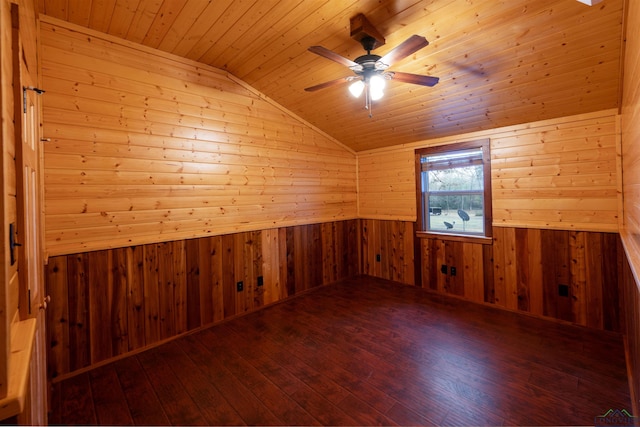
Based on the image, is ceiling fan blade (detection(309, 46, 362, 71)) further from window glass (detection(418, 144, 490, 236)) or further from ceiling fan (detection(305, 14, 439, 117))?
window glass (detection(418, 144, 490, 236))

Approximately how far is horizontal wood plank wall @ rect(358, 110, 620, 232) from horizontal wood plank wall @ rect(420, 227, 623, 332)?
0.18m

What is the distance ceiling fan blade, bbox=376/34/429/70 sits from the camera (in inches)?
67.9

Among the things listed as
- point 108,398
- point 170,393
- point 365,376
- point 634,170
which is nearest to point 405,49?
point 634,170

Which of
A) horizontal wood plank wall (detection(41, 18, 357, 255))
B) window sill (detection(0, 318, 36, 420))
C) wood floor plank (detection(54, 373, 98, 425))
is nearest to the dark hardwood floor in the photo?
wood floor plank (detection(54, 373, 98, 425))

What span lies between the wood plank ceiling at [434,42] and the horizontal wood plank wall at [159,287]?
78.4 inches

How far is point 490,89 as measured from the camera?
2.86 m

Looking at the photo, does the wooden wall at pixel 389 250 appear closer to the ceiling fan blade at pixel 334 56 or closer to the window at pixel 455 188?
the window at pixel 455 188

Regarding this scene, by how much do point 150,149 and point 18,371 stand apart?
2.42 metres

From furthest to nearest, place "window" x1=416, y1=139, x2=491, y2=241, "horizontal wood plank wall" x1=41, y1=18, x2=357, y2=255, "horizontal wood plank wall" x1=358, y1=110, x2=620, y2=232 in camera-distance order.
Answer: "window" x1=416, y1=139, x2=491, y2=241 → "horizontal wood plank wall" x1=358, y1=110, x2=620, y2=232 → "horizontal wood plank wall" x1=41, y1=18, x2=357, y2=255

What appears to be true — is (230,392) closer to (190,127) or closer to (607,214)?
(190,127)

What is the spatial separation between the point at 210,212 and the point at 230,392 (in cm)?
186

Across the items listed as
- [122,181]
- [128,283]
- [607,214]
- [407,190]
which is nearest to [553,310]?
[607,214]

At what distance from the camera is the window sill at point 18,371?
27.8 inches

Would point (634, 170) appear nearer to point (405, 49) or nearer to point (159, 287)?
point (405, 49)
